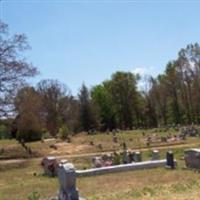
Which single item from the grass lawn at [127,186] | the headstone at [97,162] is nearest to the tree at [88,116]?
the headstone at [97,162]

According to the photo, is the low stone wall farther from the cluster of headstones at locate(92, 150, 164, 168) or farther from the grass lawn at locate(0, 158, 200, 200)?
the cluster of headstones at locate(92, 150, 164, 168)

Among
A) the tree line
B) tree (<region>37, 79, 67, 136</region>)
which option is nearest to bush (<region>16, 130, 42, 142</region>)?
the tree line

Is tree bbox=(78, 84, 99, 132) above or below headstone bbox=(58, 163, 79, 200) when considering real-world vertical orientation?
above

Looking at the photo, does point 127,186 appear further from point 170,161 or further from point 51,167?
point 51,167

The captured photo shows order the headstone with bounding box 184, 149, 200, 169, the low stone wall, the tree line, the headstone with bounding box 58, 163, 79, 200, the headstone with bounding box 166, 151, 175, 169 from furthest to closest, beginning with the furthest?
the tree line → the headstone with bounding box 166, 151, 175, 169 → the low stone wall → the headstone with bounding box 184, 149, 200, 169 → the headstone with bounding box 58, 163, 79, 200

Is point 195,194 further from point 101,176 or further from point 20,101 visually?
point 20,101

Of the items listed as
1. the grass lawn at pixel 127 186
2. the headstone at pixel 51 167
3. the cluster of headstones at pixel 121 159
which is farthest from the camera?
the cluster of headstones at pixel 121 159

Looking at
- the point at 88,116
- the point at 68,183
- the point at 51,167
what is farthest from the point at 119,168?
the point at 88,116

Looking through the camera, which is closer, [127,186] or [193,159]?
[127,186]

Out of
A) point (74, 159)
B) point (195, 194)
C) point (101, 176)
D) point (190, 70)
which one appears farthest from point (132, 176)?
point (190, 70)

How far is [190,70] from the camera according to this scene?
2928 inches

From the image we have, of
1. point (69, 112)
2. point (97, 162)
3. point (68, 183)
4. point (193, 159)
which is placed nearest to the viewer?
A: point (68, 183)

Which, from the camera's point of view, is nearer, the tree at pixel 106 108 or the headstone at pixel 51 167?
the headstone at pixel 51 167

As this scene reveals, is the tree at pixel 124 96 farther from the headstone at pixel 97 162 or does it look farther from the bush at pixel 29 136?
the headstone at pixel 97 162
